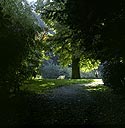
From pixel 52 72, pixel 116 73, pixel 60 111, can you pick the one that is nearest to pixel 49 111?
pixel 60 111

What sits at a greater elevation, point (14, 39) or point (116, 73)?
point (14, 39)

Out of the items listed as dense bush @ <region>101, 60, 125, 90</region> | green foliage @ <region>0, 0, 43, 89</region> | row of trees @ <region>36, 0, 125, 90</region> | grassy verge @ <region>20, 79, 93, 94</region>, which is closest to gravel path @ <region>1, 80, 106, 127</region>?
green foliage @ <region>0, 0, 43, 89</region>

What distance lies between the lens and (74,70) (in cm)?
4150

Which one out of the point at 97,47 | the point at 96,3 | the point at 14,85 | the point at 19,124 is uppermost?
the point at 96,3

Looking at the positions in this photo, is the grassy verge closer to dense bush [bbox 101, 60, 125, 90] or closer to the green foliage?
the green foliage

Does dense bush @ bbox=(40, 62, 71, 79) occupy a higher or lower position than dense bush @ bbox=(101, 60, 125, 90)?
higher

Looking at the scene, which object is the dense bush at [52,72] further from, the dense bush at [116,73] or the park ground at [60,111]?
the park ground at [60,111]

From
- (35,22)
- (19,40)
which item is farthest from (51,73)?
(19,40)

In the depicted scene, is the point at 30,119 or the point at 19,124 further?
the point at 30,119

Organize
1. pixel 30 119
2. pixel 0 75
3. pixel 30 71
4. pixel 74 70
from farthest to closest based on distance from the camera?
pixel 74 70
pixel 30 71
pixel 0 75
pixel 30 119

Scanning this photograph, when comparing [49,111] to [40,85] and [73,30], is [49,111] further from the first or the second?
[40,85]

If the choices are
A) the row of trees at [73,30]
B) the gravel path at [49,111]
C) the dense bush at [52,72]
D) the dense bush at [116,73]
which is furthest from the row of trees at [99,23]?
the dense bush at [52,72]

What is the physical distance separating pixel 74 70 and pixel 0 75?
26125mm

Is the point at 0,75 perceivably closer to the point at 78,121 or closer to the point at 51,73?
the point at 78,121
